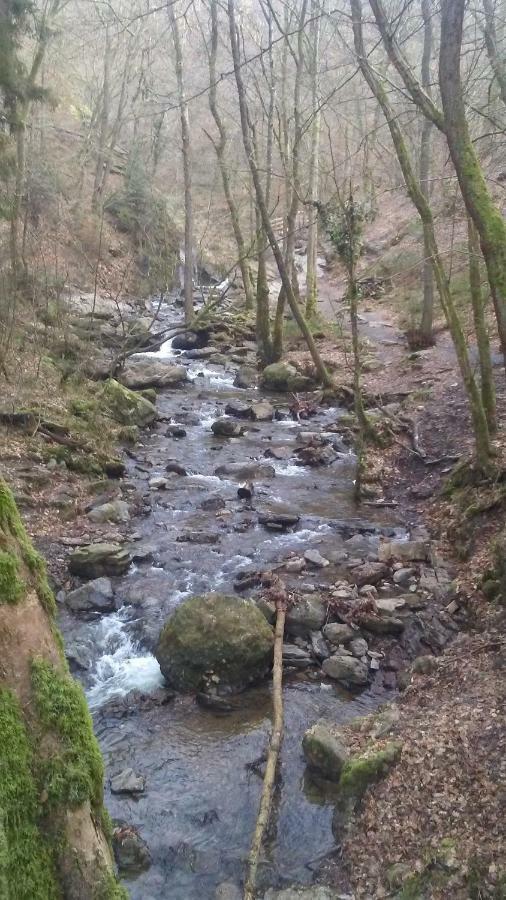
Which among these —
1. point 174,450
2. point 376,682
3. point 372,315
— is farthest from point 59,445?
point 372,315

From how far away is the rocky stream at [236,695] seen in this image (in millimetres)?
5047

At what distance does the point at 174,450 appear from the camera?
14000mm

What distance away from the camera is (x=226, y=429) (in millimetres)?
14938

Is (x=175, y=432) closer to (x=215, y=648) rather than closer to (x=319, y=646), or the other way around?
(x=319, y=646)

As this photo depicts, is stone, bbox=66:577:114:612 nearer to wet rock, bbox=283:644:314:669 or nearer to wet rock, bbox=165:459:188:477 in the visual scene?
wet rock, bbox=283:644:314:669

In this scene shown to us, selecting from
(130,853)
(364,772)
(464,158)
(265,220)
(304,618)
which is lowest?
(130,853)

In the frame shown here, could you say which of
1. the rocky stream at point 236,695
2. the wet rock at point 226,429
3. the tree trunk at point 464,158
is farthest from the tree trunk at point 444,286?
the wet rock at point 226,429

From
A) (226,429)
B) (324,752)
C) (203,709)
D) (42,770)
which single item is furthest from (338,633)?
(226,429)

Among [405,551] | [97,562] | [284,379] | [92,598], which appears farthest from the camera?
[284,379]

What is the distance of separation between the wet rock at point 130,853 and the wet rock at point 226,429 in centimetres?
1045

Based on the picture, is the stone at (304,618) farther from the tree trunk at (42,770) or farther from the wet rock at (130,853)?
the tree trunk at (42,770)

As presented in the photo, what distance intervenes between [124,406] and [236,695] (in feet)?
30.6

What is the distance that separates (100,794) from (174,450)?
439 inches

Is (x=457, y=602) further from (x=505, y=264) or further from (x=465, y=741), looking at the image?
(x=505, y=264)
